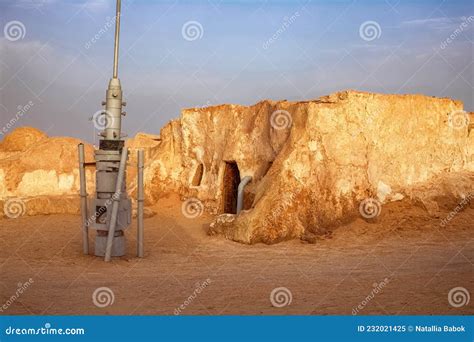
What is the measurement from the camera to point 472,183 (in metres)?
15.7

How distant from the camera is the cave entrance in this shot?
55.6 ft

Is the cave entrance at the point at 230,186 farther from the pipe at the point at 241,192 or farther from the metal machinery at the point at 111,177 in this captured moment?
the metal machinery at the point at 111,177

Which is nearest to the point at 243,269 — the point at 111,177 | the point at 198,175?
the point at 111,177

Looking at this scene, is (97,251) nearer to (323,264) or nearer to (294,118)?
(323,264)

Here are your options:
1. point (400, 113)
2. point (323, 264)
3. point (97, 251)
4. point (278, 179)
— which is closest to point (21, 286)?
point (97, 251)

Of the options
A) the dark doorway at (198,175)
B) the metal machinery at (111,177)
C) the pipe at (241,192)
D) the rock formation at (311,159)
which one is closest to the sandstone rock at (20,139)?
the rock formation at (311,159)

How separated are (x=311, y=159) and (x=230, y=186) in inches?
150

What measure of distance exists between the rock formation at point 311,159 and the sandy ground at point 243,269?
649mm

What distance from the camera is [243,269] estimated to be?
10266 millimetres

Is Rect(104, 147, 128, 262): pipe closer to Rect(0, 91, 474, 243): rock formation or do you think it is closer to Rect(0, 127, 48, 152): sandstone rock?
Rect(0, 91, 474, 243): rock formation

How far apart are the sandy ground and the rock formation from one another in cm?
65

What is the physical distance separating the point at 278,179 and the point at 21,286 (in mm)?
6864

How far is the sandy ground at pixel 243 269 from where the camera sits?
7559 millimetres

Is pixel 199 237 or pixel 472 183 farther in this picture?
pixel 472 183
